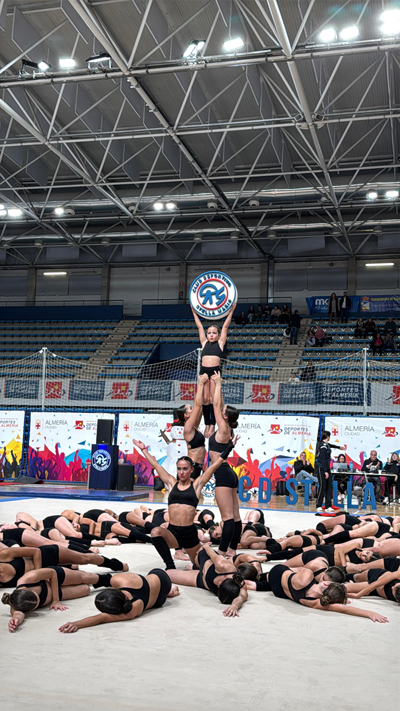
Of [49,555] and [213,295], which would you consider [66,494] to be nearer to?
[213,295]

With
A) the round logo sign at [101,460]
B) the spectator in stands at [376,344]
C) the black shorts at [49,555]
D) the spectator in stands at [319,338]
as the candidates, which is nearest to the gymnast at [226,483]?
the black shorts at [49,555]

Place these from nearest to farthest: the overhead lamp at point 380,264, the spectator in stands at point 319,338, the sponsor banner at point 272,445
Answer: the sponsor banner at point 272,445 < the spectator in stands at point 319,338 < the overhead lamp at point 380,264

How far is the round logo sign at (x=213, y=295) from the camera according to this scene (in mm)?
9648

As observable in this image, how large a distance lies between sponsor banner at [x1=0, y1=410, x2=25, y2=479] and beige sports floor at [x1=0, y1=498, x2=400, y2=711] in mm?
12742

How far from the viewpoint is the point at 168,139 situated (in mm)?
20953

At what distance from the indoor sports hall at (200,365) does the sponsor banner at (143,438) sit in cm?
7

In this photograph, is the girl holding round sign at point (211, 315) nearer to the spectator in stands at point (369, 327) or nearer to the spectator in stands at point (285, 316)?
the spectator in stands at point (369, 327)

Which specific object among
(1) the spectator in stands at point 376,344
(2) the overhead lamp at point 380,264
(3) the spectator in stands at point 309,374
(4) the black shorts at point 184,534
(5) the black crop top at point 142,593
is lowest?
(5) the black crop top at point 142,593

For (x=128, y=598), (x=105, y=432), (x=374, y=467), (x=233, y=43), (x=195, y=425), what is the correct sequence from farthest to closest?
(x=105, y=432) → (x=374, y=467) → (x=233, y=43) → (x=195, y=425) → (x=128, y=598)

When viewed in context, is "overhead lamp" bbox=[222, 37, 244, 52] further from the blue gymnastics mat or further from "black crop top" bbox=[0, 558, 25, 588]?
"black crop top" bbox=[0, 558, 25, 588]

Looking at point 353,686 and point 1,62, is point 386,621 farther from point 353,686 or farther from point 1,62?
point 1,62

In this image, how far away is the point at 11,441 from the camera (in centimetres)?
1792

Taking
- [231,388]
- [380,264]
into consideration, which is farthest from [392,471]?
[380,264]

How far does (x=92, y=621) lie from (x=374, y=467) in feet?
36.7
